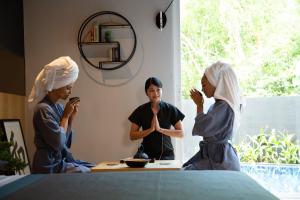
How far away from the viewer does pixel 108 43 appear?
3.52 meters

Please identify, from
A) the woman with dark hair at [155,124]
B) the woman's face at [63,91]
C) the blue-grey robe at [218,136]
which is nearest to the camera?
the blue-grey robe at [218,136]

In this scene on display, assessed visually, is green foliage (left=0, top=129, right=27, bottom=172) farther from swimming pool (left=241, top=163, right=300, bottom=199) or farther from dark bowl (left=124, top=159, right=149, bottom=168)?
swimming pool (left=241, top=163, right=300, bottom=199)

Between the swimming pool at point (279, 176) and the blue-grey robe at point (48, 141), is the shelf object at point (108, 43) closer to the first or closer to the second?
the blue-grey robe at point (48, 141)

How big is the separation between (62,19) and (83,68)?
0.54 m

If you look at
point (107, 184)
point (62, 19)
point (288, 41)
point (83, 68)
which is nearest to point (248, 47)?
point (288, 41)

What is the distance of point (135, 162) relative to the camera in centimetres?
258

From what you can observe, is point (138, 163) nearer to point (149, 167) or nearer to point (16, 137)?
point (149, 167)

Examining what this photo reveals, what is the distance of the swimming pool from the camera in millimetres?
3607

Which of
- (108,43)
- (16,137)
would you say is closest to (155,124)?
(108,43)

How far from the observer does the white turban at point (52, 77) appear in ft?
8.63

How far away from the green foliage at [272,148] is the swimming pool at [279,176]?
0.20 feet

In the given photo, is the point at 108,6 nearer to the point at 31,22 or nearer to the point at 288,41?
the point at 31,22

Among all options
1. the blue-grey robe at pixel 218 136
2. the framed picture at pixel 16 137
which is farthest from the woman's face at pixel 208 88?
the framed picture at pixel 16 137

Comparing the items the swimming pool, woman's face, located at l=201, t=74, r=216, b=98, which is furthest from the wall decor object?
the swimming pool
